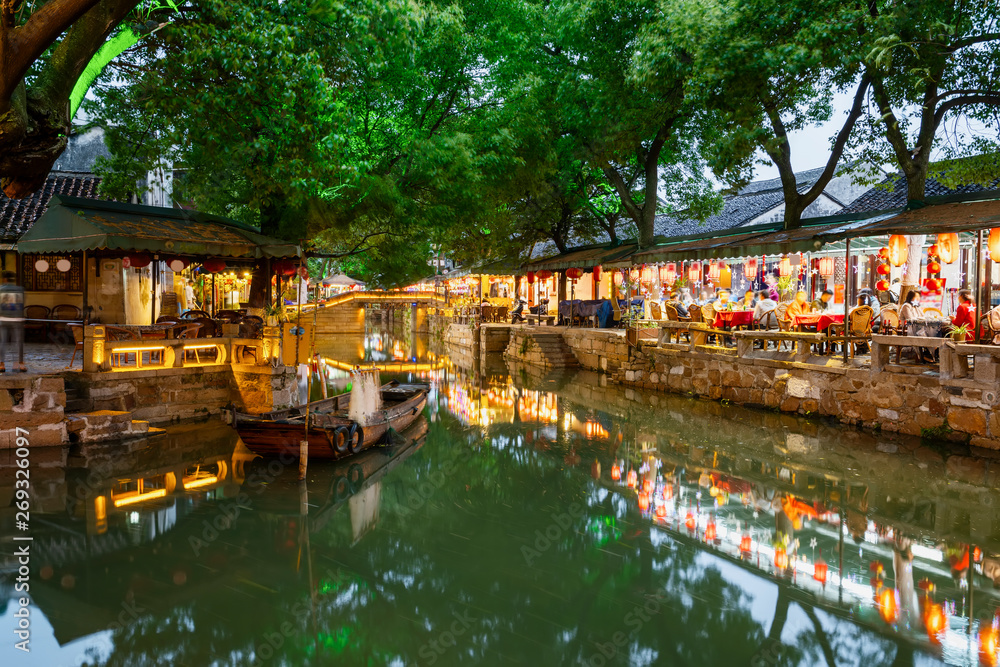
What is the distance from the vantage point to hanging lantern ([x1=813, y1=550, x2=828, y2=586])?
5.67 metres

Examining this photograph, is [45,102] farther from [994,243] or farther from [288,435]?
[994,243]

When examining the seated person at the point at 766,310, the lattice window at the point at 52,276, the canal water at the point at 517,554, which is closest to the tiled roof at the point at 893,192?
the seated person at the point at 766,310

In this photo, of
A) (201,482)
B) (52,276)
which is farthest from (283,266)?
(201,482)

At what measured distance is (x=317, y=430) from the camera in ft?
28.3

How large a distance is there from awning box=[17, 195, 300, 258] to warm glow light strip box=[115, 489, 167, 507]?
14.5 ft

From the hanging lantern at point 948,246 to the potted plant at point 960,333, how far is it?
3.54 ft

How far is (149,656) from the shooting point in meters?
4.48

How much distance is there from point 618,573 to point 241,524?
3.79m

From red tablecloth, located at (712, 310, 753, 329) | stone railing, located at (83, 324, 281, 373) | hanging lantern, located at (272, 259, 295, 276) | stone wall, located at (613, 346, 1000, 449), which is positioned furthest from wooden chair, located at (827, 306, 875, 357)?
hanging lantern, located at (272, 259, 295, 276)

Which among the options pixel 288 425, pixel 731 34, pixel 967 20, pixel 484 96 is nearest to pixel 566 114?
pixel 484 96

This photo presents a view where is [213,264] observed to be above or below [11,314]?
above

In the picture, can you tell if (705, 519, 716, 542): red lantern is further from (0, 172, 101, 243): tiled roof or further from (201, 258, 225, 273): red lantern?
(0, 172, 101, 243): tiled roof

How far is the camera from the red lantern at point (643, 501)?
7.57 meters

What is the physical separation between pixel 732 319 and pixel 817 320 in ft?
7.39
